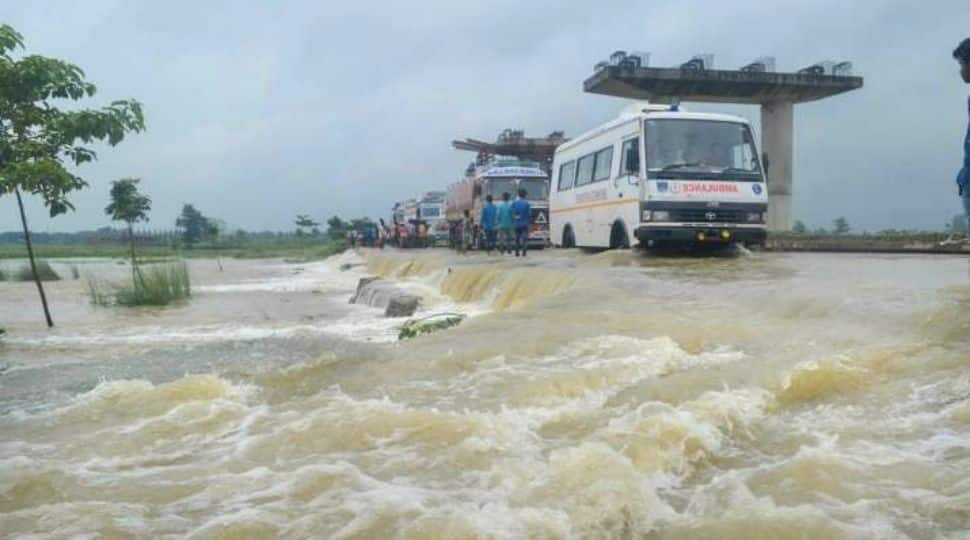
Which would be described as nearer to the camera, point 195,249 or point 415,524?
point 415,524

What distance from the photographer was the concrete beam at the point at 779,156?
32.9 m

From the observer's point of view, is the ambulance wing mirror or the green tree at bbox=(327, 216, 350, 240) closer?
the ambulance wing mirror

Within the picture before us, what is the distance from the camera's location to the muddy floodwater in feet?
10.2

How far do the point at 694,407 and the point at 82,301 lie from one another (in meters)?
16.6

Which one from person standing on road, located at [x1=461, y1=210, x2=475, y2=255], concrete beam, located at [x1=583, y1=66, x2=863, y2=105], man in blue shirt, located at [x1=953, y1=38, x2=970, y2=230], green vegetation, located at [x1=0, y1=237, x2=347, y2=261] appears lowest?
green vegetation, located at [x1=0, y1=237, x2=347, y2=261]

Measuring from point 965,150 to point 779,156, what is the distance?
92.9 feet

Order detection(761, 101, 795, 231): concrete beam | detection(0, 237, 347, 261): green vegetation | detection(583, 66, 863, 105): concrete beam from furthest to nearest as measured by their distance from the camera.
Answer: detection(0, 237, 347, 261): green vegetation, detection(761, 101, 795, 231): concrete beam, detection(583, 66, 863, 105): concrete beam

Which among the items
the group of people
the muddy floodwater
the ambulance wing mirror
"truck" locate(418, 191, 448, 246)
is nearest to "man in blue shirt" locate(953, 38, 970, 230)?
the muddy floodwater

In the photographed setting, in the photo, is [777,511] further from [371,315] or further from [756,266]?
[371,315]

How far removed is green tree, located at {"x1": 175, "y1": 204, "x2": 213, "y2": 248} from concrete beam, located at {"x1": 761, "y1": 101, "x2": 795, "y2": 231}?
50967 mm

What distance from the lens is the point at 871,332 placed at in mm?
5703

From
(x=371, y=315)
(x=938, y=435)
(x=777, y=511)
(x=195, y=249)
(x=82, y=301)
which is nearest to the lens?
(x=777, y=511)

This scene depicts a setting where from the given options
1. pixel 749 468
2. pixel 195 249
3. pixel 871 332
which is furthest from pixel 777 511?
pixel 195 249

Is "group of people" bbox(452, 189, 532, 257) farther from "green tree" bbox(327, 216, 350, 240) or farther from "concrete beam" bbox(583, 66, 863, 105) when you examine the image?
"green tree" bbox(327, 216, 350, 240)
